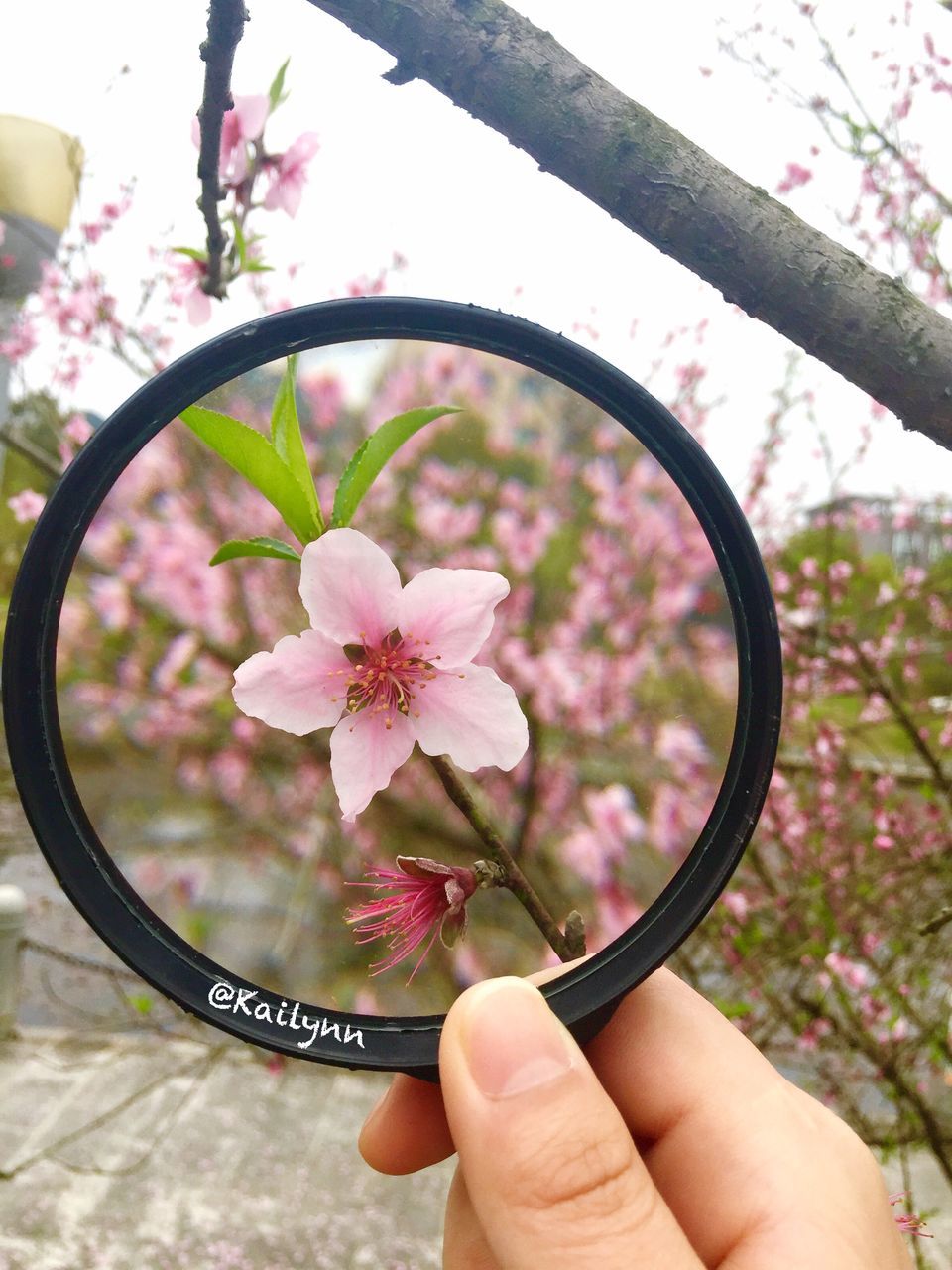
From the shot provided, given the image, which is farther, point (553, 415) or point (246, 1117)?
point (246, 1117)

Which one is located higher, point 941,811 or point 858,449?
point 858,449

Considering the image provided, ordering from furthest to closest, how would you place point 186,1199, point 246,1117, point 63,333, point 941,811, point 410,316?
1. point 246,1117
2. point 186,1199
3. point 63,333
4. point 941,811
5. point 410,316

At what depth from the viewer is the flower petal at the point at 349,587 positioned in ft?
1.62

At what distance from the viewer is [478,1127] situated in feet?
1.59

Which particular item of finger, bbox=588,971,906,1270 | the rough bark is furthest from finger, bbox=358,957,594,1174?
the rough bark

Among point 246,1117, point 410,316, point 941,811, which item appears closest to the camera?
point 410,316

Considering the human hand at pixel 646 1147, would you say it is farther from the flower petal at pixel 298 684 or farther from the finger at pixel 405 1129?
the flower petal at pixel 298 684

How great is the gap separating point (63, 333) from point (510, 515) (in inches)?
70.3

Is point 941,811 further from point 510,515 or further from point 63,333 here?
point 63,333

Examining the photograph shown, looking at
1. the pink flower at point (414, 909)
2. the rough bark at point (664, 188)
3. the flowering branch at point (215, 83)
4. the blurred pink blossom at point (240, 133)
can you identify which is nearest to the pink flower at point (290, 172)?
the blurred pink blossom at point (240, 133)

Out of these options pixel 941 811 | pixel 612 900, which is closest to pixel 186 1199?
pixel 941 811

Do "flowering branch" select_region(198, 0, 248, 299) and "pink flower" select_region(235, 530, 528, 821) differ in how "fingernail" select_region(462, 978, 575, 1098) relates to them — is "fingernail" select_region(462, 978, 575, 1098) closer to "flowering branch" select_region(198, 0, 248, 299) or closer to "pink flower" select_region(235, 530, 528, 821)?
"pink flower" select_region(235, 530, 528, 821)

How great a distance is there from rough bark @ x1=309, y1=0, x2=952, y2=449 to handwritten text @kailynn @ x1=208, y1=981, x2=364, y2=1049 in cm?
52

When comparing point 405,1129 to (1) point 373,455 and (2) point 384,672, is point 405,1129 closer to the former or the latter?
(2) point 384,672
